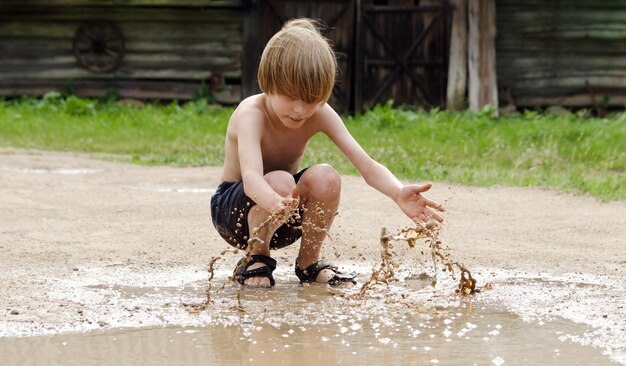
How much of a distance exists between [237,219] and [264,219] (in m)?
0.17

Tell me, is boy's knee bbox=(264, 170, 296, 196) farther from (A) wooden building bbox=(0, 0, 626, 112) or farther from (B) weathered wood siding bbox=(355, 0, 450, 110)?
(B) weathered wood siding bbox=(355, 0, 450, 110)

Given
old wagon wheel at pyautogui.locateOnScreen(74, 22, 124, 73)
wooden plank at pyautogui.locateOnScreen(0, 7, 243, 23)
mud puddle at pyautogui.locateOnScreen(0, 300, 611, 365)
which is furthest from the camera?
old wagon wheel at pyautogui.locateOnScreen(74, 22, 124, 73)

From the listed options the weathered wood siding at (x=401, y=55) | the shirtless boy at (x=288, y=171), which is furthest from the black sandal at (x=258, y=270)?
the weathered wood siding at (x=401, y=55)

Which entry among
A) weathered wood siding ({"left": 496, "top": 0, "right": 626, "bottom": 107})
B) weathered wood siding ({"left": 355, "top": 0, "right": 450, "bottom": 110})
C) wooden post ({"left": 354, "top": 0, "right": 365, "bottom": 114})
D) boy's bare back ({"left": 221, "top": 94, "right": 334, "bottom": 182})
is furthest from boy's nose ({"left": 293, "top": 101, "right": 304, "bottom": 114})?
weathered wood siding ({"left": 496, "top": 0, "right": 626, "bottom": 107})

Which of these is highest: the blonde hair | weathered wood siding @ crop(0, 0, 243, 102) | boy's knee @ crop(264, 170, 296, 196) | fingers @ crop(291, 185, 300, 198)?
the blonde hair

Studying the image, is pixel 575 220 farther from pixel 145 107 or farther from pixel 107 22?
pixel 107 22

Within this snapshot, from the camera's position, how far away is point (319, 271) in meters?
4.29

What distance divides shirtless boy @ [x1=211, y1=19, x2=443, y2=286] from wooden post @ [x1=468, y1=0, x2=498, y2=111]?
9466mm

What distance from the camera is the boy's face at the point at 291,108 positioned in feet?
12.8

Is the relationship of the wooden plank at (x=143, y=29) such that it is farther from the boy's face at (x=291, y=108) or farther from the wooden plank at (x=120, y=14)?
the boy's face at (x=291, y=108)

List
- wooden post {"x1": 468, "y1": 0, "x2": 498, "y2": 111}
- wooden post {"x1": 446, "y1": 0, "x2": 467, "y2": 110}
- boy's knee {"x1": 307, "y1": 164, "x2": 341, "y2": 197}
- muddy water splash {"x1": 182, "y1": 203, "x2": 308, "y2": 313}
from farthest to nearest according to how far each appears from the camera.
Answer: wooden post {"x1": 446, "y1": 0, "x2": 467, "y2": 110} → wooden post {"x1": 468, "y1": 0, "x2": 498, "y2": 111} → boy's knee {"x1": 307, "y1": 164, "x2": 341, "y2": 197} → muddy water splash {"x1": 182, "y1": 203, "x2": 308, "y2": 313}

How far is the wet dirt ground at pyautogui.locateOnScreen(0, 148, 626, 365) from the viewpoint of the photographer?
3180 mm

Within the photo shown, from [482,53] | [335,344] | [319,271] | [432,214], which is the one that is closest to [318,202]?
[319,271]

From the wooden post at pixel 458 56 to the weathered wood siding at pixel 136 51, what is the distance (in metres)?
2.87
